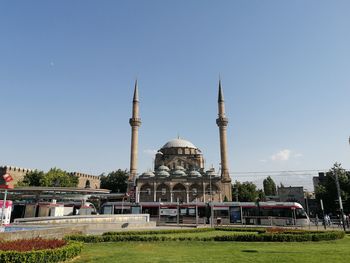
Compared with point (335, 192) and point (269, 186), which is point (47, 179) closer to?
point (335, 192)

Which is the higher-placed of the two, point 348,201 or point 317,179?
point 317,179

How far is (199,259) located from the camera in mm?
8984

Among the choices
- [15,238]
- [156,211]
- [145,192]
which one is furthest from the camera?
[145,192]

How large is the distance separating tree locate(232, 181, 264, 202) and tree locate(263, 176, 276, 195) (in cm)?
1358

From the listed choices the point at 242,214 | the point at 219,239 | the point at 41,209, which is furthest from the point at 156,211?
the point at 219,239

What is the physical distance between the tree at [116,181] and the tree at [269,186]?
3845cm

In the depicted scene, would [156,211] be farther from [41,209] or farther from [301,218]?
[301,218]

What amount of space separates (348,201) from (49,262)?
39570 millimetres

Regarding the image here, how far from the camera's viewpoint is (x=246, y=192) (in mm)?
63906

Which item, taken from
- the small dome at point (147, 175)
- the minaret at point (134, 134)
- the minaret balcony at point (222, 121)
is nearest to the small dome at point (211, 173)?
the minaret balcony at point (222, 121)

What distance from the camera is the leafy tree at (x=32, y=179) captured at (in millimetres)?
58969

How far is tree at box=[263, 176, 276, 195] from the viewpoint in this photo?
80750 mm

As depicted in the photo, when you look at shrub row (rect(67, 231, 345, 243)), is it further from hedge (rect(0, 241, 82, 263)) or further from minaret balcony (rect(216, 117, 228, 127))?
minaret balcony (rect(216, 117, 228, 127))

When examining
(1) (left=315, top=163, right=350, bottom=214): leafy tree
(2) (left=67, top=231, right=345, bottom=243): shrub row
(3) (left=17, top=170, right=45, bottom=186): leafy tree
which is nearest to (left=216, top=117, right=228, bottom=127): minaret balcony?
(1) (left=315, top=163, right=350, bottom=214): leafy tree
